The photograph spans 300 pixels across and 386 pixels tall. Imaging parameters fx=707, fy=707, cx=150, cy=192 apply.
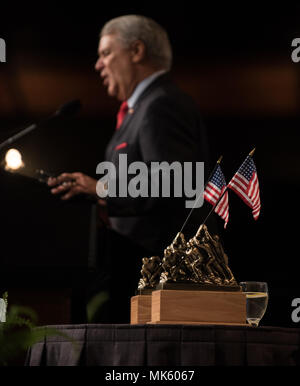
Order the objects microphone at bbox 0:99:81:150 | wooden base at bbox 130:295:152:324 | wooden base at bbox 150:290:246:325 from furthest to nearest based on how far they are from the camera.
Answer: microphone at bbox 0:99:81:150 → wooden base at bbox 130:295:152:324 → wooden base at bbox 150:290:246:325

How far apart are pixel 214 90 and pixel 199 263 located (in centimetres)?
320

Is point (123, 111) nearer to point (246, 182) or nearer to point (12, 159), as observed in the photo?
point (12, 159)

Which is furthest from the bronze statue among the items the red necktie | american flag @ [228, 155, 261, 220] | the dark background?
the dark background

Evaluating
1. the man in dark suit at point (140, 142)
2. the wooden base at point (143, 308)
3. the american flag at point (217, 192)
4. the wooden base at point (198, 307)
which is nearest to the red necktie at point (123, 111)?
the man in dark suit at point (140, 142)

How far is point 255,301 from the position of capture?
1986mm

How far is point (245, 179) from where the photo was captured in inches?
84.7

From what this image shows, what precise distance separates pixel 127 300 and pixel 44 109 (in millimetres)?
2799

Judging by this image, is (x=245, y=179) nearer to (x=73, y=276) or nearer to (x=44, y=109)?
(x=73, y=276)

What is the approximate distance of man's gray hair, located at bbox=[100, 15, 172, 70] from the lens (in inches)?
134

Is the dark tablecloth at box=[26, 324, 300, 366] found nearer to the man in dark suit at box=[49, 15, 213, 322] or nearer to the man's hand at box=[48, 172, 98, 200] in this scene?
the man in dark suit at box=[49, 15, 213, 322]

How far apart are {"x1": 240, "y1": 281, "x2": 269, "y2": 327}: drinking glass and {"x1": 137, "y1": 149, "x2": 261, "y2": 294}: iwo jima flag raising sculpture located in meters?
0.10

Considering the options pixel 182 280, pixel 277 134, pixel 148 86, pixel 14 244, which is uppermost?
pixel 277 134
